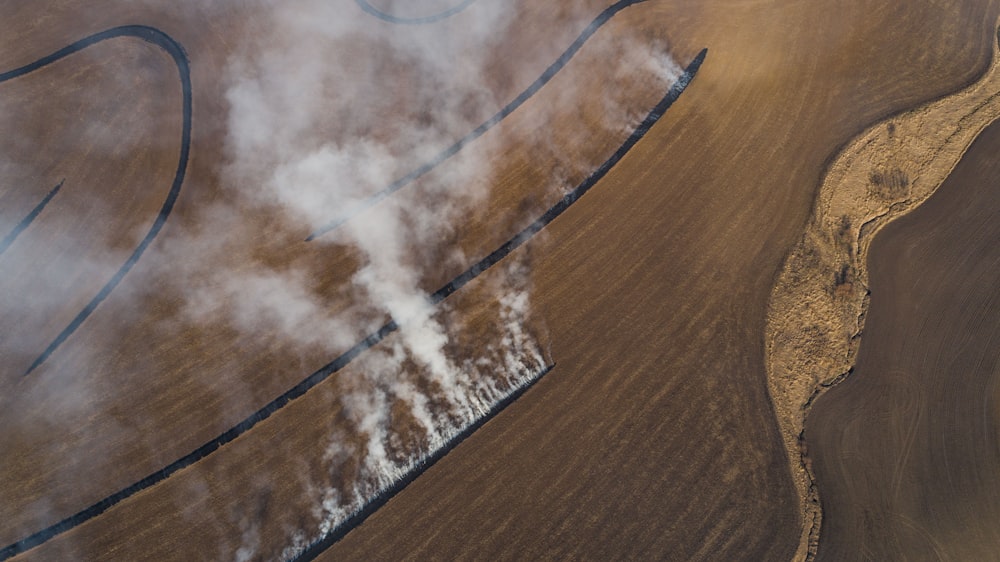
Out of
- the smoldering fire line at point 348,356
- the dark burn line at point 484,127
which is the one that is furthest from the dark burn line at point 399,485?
the dark burn line at point 484,127

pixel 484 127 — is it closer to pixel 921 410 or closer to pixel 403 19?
pixel 403 19

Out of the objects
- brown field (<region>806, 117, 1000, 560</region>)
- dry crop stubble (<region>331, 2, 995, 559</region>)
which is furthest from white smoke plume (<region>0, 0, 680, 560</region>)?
brown field (<region>806, 117, 1000, 560</region>)

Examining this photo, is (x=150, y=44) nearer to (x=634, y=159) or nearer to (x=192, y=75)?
(x=192, y=75)

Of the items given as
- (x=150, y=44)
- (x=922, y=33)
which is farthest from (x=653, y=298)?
(x=150, y=44)

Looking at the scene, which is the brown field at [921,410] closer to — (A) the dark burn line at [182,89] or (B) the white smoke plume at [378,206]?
(B) the white smoke plume at [378,206]

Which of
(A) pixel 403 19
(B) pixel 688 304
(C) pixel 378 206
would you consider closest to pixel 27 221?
(C) pixel 378 206

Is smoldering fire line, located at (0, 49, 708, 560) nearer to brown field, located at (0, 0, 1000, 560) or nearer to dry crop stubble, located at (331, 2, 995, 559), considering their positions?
brown field, located at (0, 0, 1000, 560)
